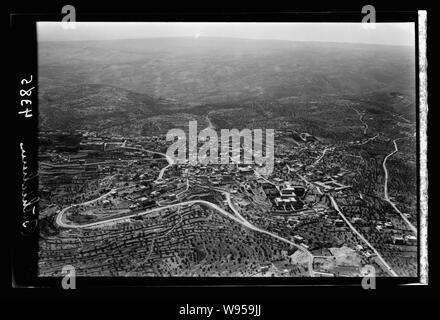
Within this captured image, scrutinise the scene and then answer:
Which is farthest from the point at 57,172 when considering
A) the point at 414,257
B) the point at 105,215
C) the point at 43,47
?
the point at 414,257

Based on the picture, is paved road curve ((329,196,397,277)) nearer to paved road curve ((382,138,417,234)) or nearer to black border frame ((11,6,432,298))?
black border frame ((11,6,432,298))

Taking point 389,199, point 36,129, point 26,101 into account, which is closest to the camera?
point 26,101

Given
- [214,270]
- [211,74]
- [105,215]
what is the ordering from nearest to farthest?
[214,270] < [105,215] < [211,74]

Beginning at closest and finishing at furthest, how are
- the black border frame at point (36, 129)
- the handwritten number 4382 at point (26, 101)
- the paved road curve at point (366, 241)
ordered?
1. the black border frame at point (36, 129)
2. the paved road curve at point (366, 241)
3. the handwritten number 4382 at point (26, 101)

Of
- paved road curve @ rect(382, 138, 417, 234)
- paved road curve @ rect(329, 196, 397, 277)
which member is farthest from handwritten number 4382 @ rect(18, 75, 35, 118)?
paved road curve @ rect(382, 138, 417, 234)

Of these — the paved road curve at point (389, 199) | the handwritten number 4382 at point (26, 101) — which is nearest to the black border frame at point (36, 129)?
the handwritten number 4382 at point (26, 101)

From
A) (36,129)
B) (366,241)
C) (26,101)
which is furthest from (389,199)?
(26,101)

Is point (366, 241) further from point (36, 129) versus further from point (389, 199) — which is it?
point (36, 129)

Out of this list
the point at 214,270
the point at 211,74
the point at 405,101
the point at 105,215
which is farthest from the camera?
the point at 211,74

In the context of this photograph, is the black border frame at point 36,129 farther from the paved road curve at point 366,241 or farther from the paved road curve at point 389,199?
the paved road curve at point 389,199
